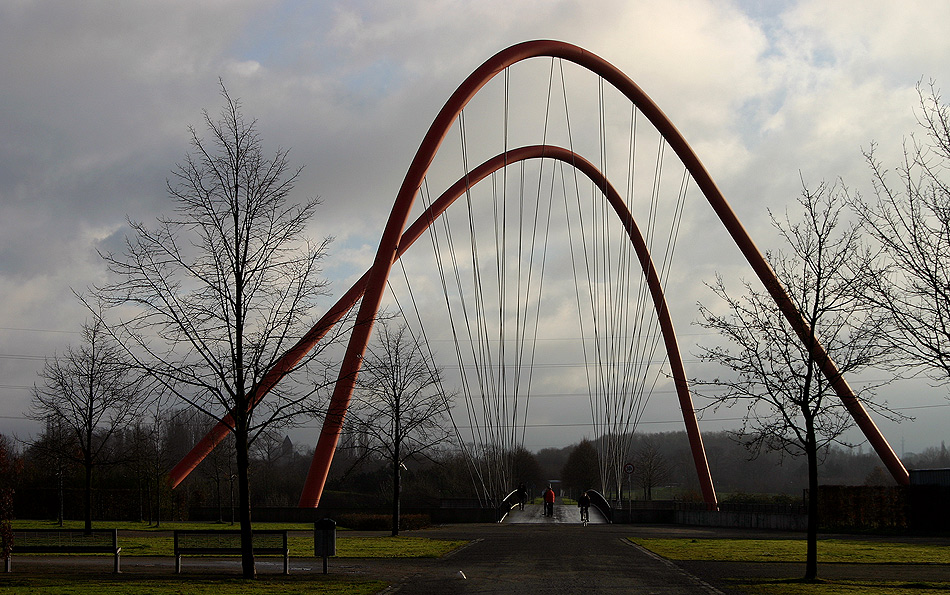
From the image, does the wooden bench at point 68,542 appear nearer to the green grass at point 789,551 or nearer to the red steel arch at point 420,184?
the red steel arch at point 420,184

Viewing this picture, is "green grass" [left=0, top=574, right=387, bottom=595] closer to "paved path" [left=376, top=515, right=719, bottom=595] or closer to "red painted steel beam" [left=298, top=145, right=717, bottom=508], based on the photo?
"paved path" [left=376, top=515, right=719, bottom=595]

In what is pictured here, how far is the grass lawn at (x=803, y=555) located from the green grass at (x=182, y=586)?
6762 mm

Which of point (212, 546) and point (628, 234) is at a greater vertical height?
point (628, 234)

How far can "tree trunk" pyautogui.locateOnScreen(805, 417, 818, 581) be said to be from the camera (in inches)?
611

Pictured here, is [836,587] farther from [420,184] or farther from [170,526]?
[170,526]

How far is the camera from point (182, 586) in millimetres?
13820

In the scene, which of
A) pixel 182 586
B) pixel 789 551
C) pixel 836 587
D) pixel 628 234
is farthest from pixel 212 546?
pixel 628 234

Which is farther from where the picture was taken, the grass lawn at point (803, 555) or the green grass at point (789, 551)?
the green grass at point (789, 551)

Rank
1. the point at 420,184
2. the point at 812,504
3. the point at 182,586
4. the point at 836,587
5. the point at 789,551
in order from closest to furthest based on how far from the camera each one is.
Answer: the point at 182,586 → the point at 836,587 → the point at 812,504 → the point at 789,551 → the point at 420,184

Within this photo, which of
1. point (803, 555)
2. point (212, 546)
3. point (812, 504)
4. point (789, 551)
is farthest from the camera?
point (789, 551)

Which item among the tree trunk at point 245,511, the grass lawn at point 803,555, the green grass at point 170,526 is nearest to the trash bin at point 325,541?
the tree trunk at point 245,511

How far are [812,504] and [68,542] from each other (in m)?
15.7

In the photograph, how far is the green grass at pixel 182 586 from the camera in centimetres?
1291

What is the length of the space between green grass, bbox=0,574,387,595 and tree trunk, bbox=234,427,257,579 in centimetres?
31
